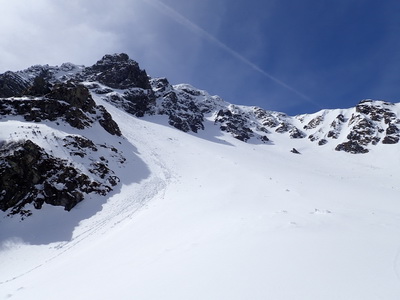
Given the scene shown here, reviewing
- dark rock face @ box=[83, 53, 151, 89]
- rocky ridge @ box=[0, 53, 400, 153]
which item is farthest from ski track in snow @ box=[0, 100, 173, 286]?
dark rock face @ box=[83, 53, 151, 89]

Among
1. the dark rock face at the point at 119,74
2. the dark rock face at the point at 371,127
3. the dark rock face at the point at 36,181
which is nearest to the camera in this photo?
the dark rock face at the point at 36,181

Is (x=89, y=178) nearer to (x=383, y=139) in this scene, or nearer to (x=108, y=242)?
(x=108, y=242)

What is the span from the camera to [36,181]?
2033 centimetres

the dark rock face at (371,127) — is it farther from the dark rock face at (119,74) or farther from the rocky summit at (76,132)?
the dark rock face at (119,74)

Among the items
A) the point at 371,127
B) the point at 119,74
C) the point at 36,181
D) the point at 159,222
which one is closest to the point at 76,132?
the point at 36,181

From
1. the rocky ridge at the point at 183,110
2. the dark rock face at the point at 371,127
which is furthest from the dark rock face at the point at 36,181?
the dark rock face at the point at 371,127

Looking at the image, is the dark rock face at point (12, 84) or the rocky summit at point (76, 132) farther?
the dark rock face at point (12, 84)

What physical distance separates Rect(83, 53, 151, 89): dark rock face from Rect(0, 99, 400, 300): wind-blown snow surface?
70.2 meters

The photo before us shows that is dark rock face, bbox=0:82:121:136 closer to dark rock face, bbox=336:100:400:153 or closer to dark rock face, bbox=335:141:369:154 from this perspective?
dark rock face, bbox=335:141:369:154

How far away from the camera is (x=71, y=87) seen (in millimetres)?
37719

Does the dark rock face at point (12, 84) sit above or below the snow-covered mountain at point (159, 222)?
above

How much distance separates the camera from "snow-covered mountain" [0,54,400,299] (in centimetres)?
673

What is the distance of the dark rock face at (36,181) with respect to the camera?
19.0 m

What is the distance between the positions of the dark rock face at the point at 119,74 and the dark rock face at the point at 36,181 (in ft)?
217
